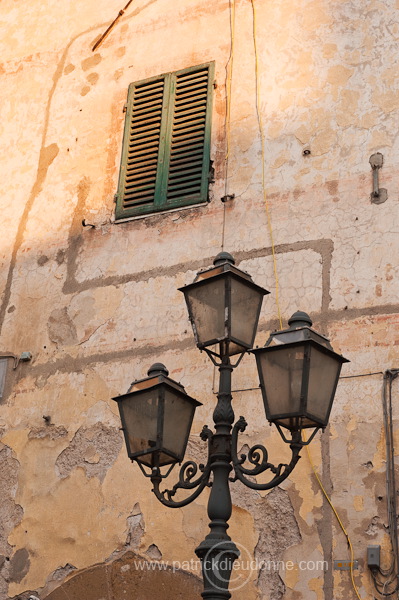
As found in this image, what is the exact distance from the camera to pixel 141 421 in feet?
18.0

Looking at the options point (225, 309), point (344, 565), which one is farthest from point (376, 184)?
point (225, 309)

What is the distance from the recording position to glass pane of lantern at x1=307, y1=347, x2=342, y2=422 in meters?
5.12

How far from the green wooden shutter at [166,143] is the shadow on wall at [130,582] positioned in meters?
3.12

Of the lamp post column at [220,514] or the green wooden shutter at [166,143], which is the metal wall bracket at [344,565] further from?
the green wooden shutter at [166,143]

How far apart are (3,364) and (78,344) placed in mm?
784

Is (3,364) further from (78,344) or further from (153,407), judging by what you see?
(153,407)

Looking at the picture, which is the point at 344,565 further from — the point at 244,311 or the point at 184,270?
the point at 184,270

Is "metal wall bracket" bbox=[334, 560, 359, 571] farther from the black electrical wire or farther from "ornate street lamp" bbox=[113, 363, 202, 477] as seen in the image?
"ornate street lamp" bbox=[113, 363, 202, 477]

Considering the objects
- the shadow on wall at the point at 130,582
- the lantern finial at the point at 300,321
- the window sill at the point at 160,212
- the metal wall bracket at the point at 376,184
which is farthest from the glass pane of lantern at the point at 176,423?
the window sill at the point at 160,212

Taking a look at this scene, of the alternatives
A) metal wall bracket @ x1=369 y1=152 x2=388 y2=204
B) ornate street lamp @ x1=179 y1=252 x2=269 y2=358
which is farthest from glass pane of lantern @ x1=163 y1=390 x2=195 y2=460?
metal wall bracket @ x1=369 y1=152 x2=388 y2=204

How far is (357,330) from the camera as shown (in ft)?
25.9

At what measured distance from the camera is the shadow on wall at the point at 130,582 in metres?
7.61

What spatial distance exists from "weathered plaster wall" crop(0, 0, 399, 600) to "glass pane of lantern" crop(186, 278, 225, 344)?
7.95 ft

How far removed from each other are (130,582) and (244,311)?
125 inches
